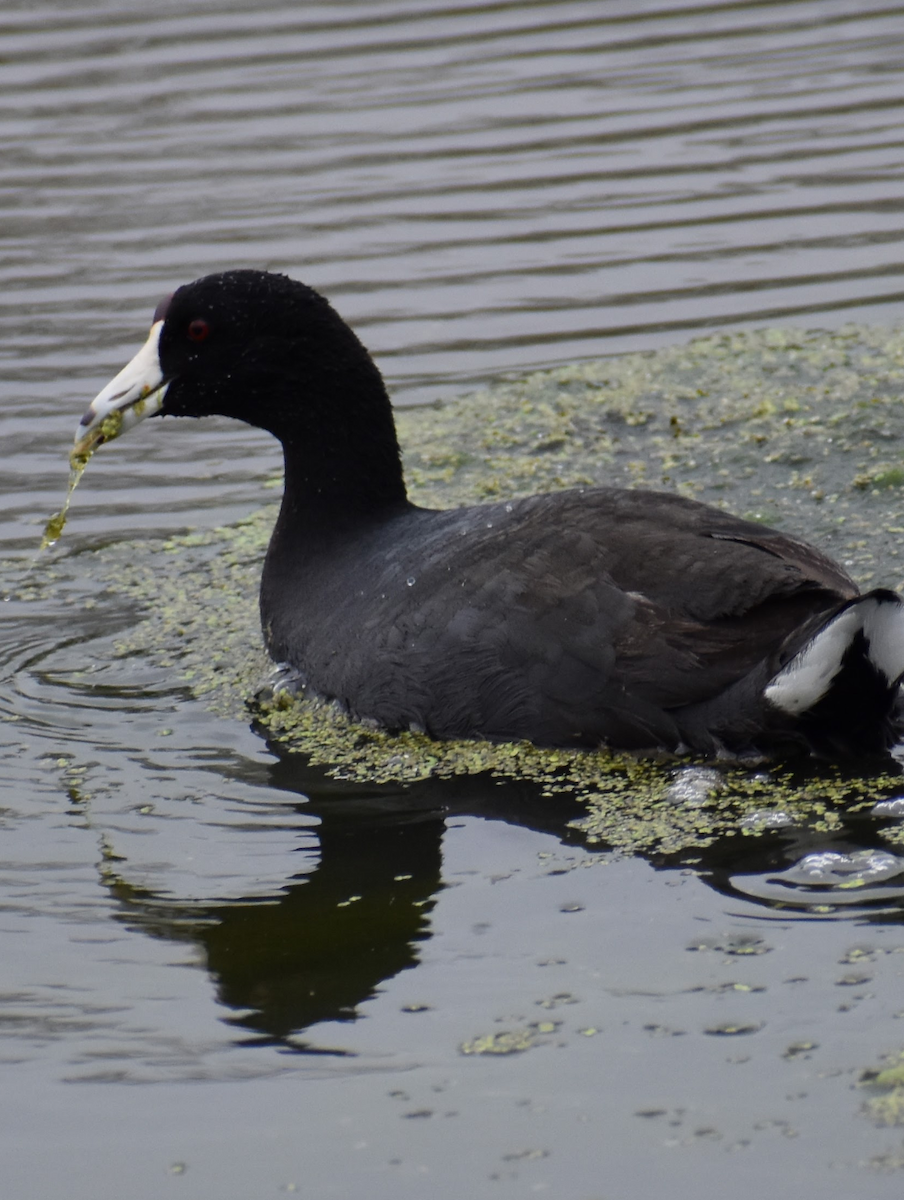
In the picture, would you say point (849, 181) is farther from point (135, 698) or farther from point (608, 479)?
point (135, 698)

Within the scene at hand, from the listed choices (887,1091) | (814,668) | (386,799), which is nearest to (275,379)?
(386,799)

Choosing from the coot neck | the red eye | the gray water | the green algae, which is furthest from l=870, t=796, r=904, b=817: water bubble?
the red eye

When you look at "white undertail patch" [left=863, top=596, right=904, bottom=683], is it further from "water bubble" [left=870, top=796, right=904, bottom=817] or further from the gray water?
the gray water

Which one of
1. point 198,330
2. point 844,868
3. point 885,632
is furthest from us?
point 198,330

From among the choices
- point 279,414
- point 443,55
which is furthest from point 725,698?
point 443,55

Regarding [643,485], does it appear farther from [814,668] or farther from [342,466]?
[814,668]

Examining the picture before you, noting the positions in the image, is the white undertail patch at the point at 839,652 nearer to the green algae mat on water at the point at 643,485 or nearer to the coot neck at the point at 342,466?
the green algae mat on water at the point at 643,485

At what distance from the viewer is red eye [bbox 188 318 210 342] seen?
432 centimetres

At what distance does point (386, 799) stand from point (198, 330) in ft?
4.30

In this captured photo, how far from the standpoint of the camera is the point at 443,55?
10.0 meters

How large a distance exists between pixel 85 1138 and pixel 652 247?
5696 millimetres

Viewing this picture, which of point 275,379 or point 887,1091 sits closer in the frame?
point 887,1091

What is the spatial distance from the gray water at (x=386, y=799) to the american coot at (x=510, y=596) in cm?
25

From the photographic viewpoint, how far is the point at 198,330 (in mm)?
4332
